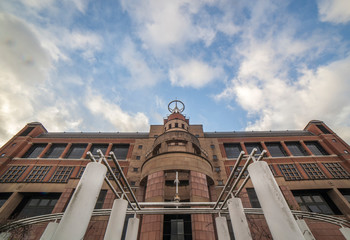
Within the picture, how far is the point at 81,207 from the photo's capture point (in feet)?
13.5

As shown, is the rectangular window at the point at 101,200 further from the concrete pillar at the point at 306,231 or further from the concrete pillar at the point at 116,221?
the concrete pillar at the point at 306,231

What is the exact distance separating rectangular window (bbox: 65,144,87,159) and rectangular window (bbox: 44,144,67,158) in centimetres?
155

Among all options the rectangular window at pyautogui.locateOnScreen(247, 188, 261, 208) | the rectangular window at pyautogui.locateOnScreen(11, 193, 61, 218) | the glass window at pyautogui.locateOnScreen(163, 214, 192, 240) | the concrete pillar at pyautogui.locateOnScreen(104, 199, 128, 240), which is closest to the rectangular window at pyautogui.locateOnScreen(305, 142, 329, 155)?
the rectangular window at pyautogui.locateOnScreen(247, 188, 261, 208)

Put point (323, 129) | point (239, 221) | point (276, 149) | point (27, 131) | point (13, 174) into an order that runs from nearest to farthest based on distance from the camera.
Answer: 1. point (239, 221)
2. point (13, 174)
3. point (276, 149)
4. point (323, 129)
5. point (27, 131)

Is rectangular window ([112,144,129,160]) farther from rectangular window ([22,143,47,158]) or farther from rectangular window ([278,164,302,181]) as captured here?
rectangular window ([278,164,302,181])

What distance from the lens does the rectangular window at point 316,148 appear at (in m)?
28.2

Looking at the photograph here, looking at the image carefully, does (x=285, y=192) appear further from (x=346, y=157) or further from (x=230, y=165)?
(x=346, y=157)

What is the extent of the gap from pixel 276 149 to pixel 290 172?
5.77m

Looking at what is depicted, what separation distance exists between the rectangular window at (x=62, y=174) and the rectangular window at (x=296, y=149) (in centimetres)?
3939

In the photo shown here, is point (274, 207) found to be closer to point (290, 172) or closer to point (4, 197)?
point (290, 172)

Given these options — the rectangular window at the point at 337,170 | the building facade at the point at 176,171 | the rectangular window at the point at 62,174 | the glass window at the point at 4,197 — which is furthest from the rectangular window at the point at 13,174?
the rectangular window at the point at 337,170

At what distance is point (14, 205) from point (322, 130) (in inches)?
2095

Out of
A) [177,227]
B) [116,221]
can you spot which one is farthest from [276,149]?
[116,221]

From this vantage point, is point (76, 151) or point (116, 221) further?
point (76, 151)
